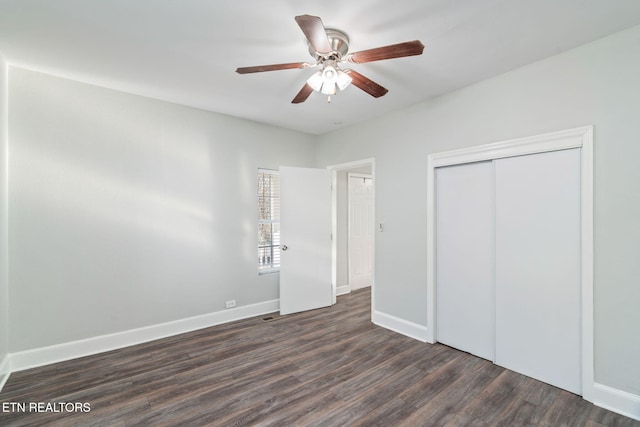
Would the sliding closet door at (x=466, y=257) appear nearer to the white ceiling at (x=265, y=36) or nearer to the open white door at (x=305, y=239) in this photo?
the white ceiling at (x=265, y=36)

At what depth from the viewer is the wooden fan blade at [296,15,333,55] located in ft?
4.74

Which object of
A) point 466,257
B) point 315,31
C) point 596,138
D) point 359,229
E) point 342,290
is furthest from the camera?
point 359,229

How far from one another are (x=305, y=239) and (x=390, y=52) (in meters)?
2.97

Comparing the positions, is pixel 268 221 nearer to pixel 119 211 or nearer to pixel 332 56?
pixel 119 211

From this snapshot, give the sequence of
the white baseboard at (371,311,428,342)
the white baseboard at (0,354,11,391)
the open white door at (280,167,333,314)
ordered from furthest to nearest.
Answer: the open white door at (280,167,333,314) → the white baseboard at (371,311,428,342) → the white baseboard at (0,354,11,391)

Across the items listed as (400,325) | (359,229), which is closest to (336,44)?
(400,325)

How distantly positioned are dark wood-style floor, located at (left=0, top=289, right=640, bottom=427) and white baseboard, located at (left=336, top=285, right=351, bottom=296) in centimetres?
172

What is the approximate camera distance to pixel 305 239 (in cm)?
431

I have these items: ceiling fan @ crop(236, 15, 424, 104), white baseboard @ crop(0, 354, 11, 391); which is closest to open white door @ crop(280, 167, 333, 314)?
ceiling fan @ crop(236, 15, 424, 104)

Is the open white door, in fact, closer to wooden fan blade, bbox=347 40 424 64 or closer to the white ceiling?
the white ceiling

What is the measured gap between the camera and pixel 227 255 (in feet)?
12.6

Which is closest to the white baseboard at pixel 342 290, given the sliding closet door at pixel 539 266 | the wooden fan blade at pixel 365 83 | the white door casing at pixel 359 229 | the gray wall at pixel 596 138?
the white door casing at pixel 359 229

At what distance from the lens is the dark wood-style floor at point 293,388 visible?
2.02 m

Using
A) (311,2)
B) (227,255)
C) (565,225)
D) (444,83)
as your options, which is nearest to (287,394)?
(227,255)
